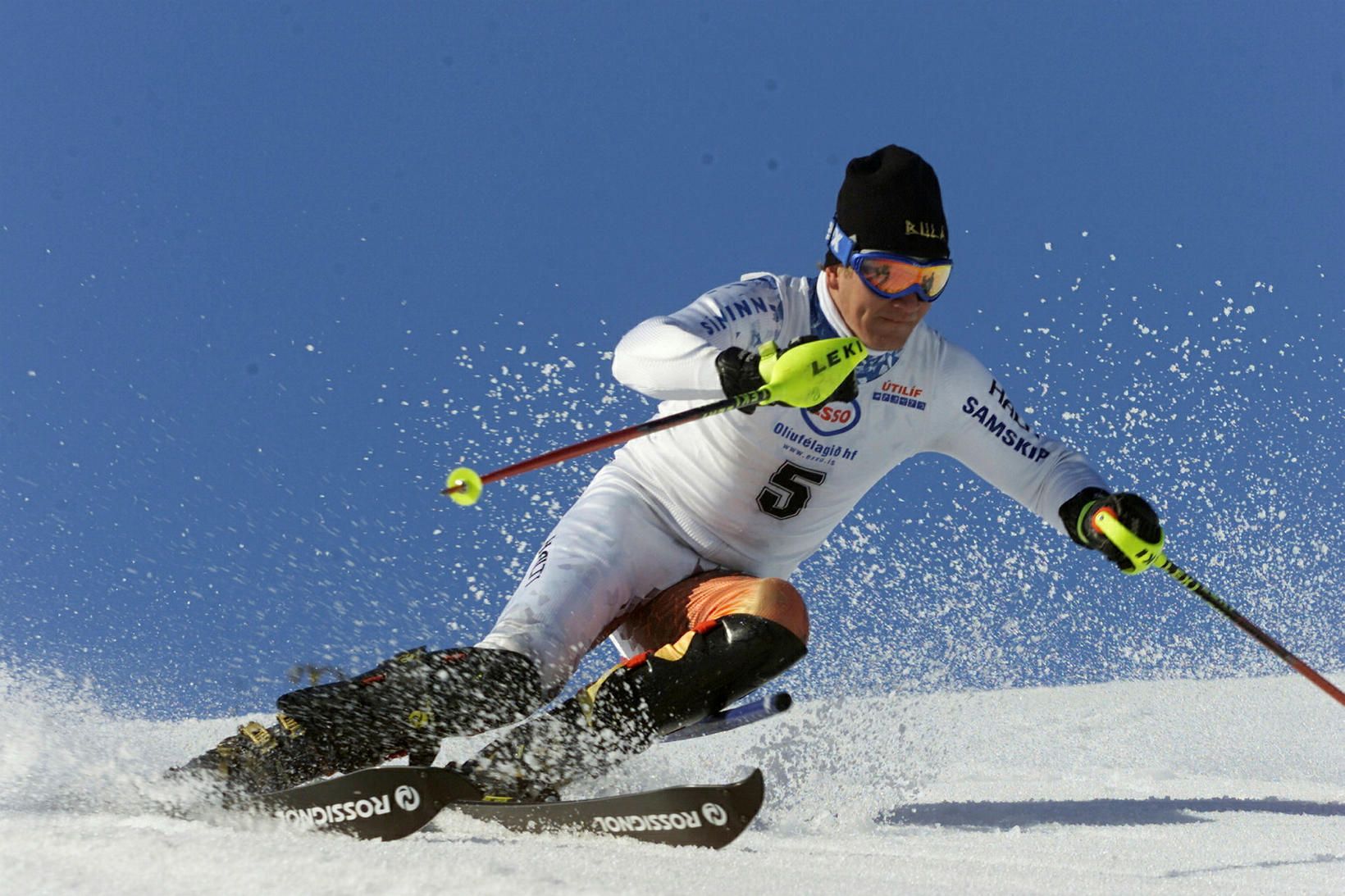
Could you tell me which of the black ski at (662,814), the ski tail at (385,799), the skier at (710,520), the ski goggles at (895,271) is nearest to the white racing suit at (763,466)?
the skier at (710,520)

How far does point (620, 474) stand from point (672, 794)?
4.08 feet

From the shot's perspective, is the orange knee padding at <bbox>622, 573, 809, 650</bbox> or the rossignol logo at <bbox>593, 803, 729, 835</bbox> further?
the orange knee padding at <bbox>622, 573, 809, 650</bbox>

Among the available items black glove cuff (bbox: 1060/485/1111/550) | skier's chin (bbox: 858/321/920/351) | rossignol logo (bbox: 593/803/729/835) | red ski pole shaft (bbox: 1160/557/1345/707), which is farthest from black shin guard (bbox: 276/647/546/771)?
red ski pole shaft (bbox: 1160/557/1345/707)

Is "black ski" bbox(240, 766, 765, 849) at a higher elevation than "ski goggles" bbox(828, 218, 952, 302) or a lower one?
lower

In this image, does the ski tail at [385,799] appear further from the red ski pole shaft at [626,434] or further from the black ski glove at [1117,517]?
the black ski glove at [1117,517]

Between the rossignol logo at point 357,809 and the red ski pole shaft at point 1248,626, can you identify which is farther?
the red ski pole shaft at point 1248,626

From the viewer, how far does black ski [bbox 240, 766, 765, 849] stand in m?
2.49

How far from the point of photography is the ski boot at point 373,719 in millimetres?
2771

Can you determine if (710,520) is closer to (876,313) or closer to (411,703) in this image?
(876,313)

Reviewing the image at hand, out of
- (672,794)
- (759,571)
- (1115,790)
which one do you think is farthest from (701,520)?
(1115,790)

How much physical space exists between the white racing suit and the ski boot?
0.89ft

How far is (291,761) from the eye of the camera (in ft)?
9.11

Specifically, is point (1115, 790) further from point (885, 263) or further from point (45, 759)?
point (45, 759)

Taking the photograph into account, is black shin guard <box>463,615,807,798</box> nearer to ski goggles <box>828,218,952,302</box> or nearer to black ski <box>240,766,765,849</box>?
black ski <box>240,766,765,849</box>
